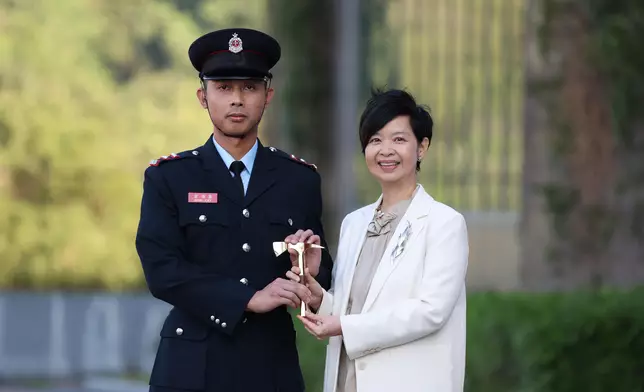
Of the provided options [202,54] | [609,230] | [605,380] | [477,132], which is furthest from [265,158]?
[477,132]

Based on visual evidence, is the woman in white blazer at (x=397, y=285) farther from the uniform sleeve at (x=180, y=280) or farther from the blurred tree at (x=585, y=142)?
the blurred tree at (x=585, y=142)

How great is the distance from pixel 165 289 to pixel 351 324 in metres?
0.53

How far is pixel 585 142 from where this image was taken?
8094mm

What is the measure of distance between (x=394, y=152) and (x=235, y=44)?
22.5 inches

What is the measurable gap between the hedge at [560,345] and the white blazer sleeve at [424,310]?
2357mm

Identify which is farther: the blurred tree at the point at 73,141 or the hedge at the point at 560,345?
the blurred tree at the point at 73,141

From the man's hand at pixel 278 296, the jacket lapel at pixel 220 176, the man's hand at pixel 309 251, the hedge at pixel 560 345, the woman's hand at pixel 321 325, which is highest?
the jacket lapel at pixel 220 176

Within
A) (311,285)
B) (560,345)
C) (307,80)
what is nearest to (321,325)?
(311,285)

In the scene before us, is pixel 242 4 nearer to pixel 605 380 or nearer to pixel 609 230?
pixel 609 230

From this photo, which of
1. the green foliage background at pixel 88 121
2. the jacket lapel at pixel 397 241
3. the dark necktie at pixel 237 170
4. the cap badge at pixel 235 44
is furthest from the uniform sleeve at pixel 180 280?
the green foliage background at pixel 88 121

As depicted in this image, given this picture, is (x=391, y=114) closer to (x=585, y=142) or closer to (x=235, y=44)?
(x=235, y=44)

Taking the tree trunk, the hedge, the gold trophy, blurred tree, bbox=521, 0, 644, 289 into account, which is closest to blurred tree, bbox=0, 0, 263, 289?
the tree trunk

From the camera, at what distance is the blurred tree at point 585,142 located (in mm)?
7984

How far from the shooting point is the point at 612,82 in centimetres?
805
